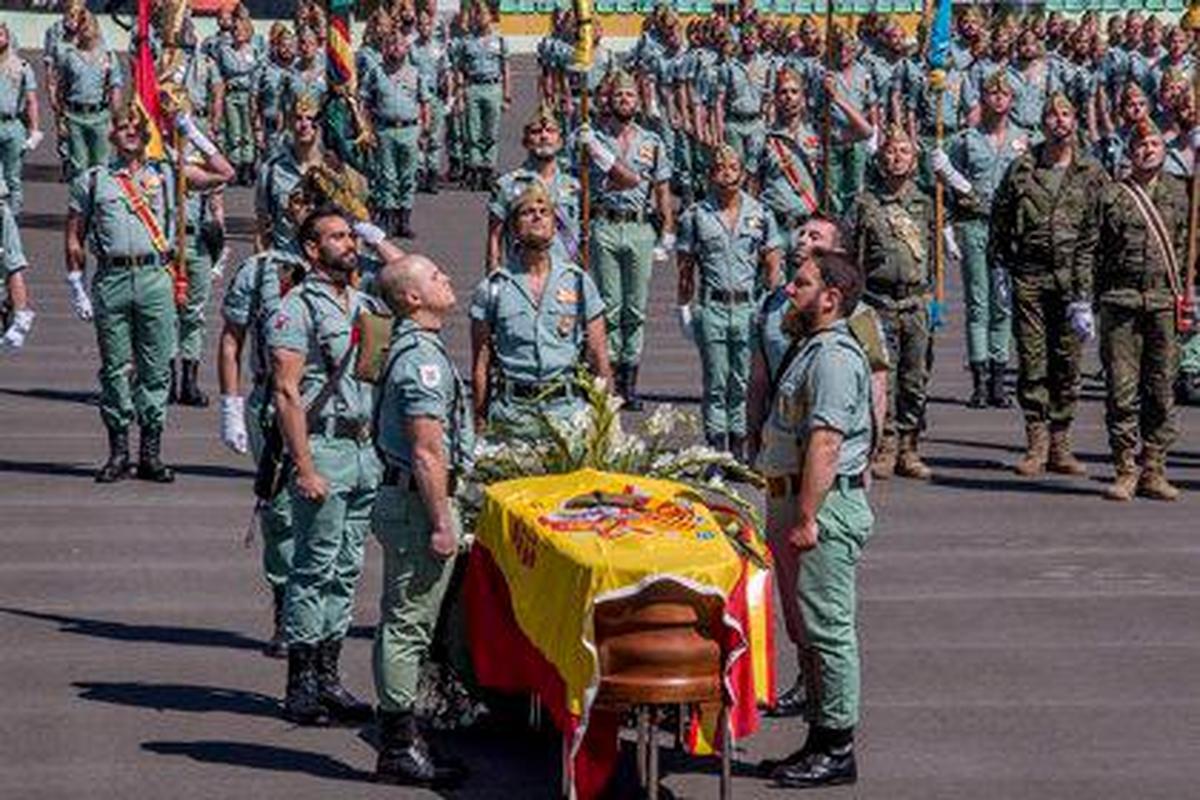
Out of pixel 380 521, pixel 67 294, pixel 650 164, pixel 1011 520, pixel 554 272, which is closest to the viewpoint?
pixel 380 521

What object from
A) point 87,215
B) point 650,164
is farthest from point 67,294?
point 87,215

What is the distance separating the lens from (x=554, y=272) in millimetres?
16797

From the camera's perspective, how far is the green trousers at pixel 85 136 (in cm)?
3400

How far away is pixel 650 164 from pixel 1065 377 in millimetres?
4770

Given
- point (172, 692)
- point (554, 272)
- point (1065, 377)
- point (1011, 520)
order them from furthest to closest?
point (1065, 377) → point (1011, 520) → point (554, 272) → point (172, 692)

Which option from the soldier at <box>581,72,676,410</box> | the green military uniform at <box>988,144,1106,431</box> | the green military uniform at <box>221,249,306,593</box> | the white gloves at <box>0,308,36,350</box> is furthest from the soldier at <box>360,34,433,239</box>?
the green military uniform at <box>221,249,306,593</box>

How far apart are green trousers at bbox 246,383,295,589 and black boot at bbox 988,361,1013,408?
31.1ft

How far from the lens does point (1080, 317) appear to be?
20.7 metres

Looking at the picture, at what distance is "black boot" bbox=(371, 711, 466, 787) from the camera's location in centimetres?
1337

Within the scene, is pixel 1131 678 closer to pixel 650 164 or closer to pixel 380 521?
pixel 380 521

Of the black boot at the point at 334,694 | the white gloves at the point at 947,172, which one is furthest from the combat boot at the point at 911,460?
the black boot at the point at 334,694

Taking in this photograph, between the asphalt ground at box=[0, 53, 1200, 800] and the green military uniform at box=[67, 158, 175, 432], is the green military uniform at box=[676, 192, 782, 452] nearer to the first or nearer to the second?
the asphalt ground at box=[0, 53, 1200, 800]

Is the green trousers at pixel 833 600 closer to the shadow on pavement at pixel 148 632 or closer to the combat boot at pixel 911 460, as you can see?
the shadow on pavement at pixel 148 632

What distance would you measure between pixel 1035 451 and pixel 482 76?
672 inches
